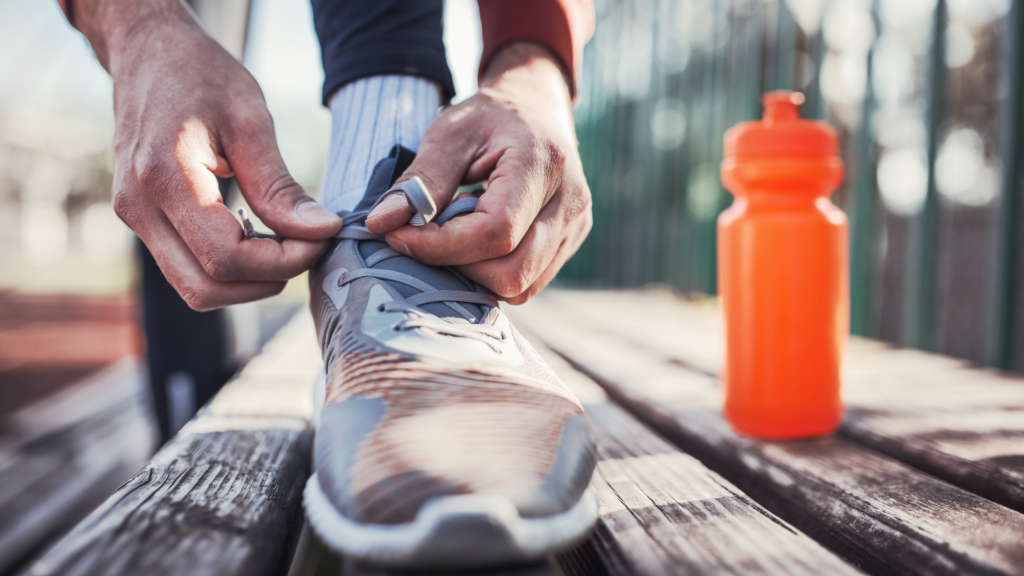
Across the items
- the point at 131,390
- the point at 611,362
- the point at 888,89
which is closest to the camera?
the point at 611,362

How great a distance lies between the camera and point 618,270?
4.32 metres

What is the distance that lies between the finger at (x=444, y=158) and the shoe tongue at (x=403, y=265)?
45mm

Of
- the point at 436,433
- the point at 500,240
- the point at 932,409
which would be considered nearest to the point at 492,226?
the point at 500,240

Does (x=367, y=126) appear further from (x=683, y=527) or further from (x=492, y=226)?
(x=683, y=527)

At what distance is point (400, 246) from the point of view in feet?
2.07

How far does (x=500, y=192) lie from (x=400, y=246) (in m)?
0.13

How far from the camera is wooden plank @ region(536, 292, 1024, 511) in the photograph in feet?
2.11

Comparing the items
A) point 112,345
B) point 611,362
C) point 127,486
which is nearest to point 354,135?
point 127,486

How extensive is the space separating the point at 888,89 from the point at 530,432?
208 cm

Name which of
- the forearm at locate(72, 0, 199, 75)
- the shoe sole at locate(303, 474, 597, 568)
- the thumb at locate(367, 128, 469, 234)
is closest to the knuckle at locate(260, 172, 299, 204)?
the thumb at locate(367, 128, 469, 234)

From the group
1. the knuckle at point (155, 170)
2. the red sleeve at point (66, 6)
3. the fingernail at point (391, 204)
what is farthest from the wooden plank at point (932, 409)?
the red sleeve at point (66, 6)

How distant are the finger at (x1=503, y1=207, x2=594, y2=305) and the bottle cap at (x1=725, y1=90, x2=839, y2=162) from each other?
0.77ft

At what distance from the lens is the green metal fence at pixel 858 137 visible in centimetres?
157

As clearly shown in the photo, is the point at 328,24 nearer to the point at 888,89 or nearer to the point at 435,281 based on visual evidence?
the point at 435,281
